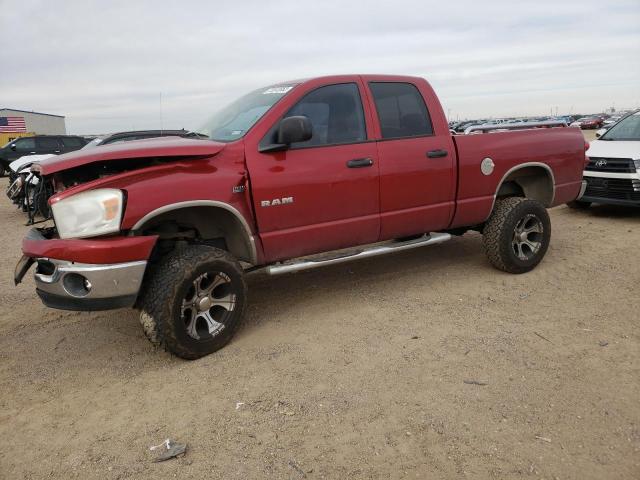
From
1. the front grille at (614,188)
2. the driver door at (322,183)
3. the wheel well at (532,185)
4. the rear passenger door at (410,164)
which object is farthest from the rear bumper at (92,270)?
the front grille at (614,188)

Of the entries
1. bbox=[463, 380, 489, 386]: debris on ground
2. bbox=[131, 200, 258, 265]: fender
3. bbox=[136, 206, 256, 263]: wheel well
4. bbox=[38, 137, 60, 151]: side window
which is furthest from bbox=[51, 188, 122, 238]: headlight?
bbox=[38, 137, 60, 151]: side window

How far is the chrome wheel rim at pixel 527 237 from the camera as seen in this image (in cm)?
515

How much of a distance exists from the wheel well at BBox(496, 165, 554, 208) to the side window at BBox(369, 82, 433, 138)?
1323 millimetres

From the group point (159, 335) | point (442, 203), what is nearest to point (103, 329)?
point (159, 335)

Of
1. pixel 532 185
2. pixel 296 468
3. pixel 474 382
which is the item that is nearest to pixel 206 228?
pixel 296 468

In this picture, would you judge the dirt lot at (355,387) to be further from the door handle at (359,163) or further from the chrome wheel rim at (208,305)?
the door handle at (359,163)

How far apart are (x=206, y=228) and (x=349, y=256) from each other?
1.19 meters

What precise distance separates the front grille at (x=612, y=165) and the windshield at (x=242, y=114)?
5.79m

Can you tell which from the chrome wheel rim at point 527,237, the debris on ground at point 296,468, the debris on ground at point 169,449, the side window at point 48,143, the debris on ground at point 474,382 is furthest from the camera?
the side window at point 48,143

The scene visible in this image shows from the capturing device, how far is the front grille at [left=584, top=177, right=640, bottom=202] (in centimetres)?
743

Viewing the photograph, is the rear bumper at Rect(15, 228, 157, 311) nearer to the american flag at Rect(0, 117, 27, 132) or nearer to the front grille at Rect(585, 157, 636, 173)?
the front grille at Rect(585, 157, 636, 173)

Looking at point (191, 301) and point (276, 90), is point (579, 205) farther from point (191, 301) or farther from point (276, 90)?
point (191, 301)

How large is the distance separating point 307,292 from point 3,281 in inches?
143

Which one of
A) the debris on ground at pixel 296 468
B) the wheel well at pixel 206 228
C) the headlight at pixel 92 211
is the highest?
the headlight at pixel 92 211
